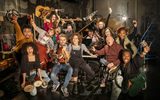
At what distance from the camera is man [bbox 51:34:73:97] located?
12.2 feet

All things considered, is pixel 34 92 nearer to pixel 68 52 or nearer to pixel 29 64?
pixel 29 64

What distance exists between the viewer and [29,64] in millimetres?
3691

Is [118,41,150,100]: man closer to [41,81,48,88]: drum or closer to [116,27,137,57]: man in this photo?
[116,27,137,57]: man

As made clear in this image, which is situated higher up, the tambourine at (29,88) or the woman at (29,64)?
the woman at (29,64)

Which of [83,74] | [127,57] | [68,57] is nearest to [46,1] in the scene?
[68,57]

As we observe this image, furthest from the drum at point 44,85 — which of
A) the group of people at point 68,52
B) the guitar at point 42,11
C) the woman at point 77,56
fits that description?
the guitar at point 42,11

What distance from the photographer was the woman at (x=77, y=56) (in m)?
3.71

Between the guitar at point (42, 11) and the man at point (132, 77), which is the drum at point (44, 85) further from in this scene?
the man at point (132, 77)

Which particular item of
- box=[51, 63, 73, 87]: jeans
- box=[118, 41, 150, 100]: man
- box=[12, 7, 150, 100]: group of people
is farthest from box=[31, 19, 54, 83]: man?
box=[118, 41, 150, 100]: man

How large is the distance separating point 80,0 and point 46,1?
0.52 meters

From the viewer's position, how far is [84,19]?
3.84m

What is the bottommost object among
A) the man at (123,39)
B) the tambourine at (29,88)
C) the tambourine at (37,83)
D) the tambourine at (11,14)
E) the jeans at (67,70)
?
the tambourine at (29,88)

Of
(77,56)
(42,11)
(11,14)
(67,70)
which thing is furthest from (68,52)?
(11,14)

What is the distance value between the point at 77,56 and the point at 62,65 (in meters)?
0.26
